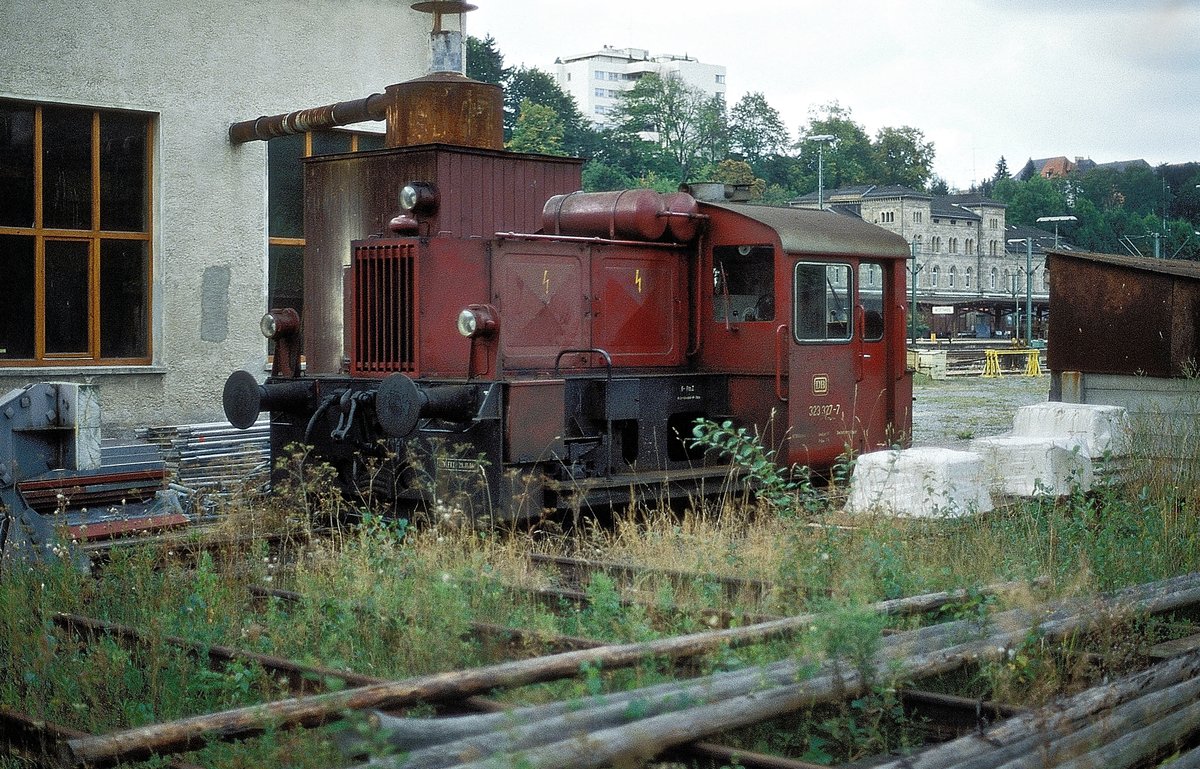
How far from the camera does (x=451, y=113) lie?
12.2 meters

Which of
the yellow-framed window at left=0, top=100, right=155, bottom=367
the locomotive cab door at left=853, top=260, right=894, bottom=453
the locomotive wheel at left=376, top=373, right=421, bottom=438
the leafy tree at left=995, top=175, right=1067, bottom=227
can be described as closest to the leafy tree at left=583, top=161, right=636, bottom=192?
the leafy tree at left=995, top=175, right=1067, bottom=227

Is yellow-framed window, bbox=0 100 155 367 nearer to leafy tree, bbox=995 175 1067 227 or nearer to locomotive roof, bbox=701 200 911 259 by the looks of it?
locomotive roof, bbox=701 200 911 259

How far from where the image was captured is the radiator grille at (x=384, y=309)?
10.2 meters

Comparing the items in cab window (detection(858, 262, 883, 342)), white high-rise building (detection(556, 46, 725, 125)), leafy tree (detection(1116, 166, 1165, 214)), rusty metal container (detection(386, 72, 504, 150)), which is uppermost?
white high-rise building (detection(556, 46, 725, 125))

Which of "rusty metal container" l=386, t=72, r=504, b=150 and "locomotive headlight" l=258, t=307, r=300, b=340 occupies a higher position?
"rusty metal container" l=386, t=72, r=504, b=150

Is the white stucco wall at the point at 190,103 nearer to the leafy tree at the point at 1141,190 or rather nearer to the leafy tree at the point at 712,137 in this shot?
the leafy tree at the point at 1141,190

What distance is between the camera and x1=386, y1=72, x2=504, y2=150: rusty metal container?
12141mm

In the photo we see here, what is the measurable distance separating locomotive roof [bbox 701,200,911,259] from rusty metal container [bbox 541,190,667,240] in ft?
2.15

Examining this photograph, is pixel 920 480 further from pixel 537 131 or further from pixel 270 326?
pixel 537 131

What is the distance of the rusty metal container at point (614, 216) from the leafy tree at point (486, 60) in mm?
67513

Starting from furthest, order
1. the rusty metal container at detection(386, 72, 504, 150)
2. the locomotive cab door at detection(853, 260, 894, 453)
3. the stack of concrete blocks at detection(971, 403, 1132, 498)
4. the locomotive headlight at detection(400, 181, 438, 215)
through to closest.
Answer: the locomotive cab door at detection(853, 260, 894, 453)
the rusty metal container at detection(386, 72, 504, 150)
the stack of concrete blocks at detection(971, 403, 1132, 498)
the locomotive headlight at detection(400, 181, 438, 215)

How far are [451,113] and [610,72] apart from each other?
6235 inches

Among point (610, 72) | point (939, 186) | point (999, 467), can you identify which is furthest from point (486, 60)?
point (610, 72)

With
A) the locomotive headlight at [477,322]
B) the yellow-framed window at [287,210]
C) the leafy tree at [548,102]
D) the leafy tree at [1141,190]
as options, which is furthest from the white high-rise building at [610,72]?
the locomotive headlight at [477,322]
